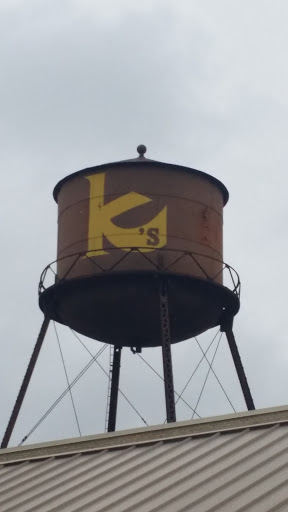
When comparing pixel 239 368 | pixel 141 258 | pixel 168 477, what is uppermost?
pixel 141 258

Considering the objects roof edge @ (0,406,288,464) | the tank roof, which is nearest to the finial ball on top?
→ the tank roof

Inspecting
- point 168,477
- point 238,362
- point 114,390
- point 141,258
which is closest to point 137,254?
point 141,258

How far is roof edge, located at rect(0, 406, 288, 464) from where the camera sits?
2375 cm

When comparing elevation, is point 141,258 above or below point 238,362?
above

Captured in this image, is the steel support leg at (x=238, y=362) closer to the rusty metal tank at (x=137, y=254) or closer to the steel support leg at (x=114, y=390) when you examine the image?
the rusty metal tank at (x=137, y=254)

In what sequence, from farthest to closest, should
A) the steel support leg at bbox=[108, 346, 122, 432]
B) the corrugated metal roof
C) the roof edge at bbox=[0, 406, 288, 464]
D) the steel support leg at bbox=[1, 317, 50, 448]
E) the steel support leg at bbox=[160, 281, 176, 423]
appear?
the steel support leg at bbox=[108, 346, 122, 432], the steel support leg at bbox=[1, 317, 50, 448], the steel support leg at bbox=[160, 281, 176, 423], the roof edge at bbox=[0, 406, 288, 464], the corrugated metal roof

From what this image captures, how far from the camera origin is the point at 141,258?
33.9 meters

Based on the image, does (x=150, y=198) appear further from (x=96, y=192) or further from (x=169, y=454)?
(x=169, y=454)

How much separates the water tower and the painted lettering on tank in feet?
0.08

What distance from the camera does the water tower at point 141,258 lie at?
33781 millimetres

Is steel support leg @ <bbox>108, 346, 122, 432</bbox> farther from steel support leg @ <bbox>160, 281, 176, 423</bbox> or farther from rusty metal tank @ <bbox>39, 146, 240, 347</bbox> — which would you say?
steel support leg @ <bbox>160, 281, 176, 423</bbox>

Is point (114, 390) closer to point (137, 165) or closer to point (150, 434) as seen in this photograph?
point (137, 165)

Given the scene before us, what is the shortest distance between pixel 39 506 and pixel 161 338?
1219 cm

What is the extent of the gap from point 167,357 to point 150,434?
906 cm
